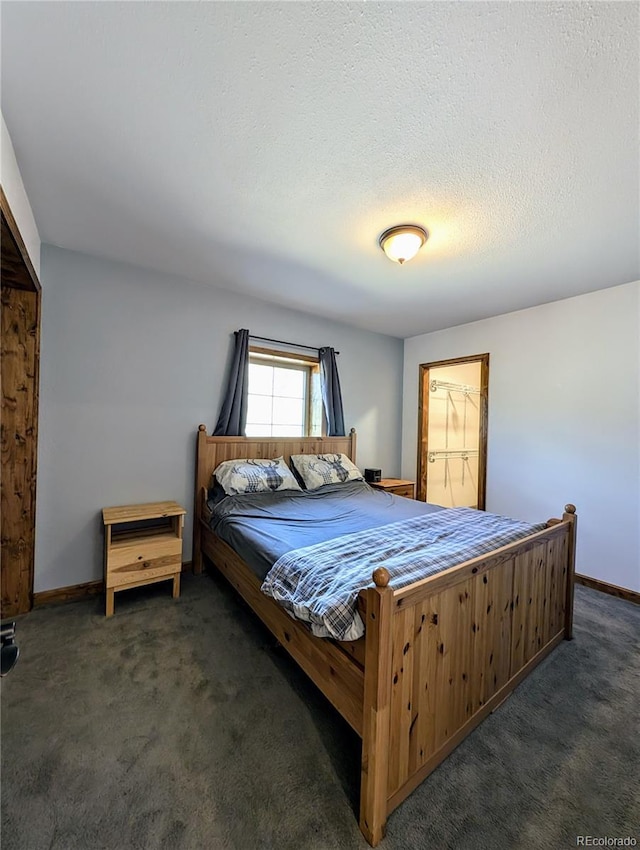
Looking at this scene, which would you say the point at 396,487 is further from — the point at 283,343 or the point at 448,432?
the point at 283,343

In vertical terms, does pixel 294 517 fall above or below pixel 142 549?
above

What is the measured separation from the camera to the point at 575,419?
300 cm

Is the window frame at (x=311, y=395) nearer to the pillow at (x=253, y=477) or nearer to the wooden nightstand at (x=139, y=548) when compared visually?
the pillow at (x=253, y=477)

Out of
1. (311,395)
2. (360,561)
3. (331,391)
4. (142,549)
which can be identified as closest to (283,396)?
(311,395)

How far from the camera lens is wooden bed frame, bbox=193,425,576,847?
108cm

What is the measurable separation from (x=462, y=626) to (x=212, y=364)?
8.84 ft

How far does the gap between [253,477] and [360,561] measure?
5.02 ft

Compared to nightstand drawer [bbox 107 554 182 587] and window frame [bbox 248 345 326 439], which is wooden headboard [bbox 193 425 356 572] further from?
nightstand drawer [bbox 107 554 182 587]

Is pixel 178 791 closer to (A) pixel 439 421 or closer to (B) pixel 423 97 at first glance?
(B) pixel 423 97

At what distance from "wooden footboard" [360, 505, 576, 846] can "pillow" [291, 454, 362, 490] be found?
1.84 meters

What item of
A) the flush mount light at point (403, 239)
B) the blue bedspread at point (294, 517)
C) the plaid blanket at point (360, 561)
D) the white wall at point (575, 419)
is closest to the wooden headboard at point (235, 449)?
the blue bedspread at point (294, 517)

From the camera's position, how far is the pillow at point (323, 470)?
3211 mm

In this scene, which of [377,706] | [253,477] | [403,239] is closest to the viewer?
[377,706]

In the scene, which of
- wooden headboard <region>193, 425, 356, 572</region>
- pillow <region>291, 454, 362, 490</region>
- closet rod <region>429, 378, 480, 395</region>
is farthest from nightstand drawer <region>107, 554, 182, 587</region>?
closet rod <region>429, 378, 480, 395</region>
